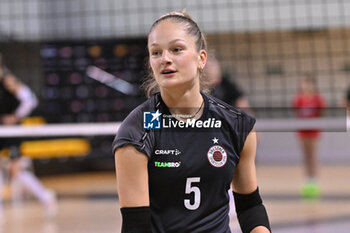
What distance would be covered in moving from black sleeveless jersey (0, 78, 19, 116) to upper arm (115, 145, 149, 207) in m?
5.82

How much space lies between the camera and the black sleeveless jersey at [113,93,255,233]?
1.74m

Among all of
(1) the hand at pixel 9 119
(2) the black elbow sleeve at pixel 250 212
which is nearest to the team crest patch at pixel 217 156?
(2) the black elbow sleeve at pixel 250 212

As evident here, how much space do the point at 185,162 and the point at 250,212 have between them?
0.32 meters

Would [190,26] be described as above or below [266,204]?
above

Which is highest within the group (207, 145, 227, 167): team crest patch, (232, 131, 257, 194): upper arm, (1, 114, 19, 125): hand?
(207, 145, 227, 167): team crest patch

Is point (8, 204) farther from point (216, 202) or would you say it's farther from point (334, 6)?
point (216, 202)

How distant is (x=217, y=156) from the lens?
5.85 ft

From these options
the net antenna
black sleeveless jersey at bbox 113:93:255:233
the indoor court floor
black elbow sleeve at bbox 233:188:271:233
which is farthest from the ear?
the net antenna

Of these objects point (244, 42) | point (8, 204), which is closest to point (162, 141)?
point (8, 204)

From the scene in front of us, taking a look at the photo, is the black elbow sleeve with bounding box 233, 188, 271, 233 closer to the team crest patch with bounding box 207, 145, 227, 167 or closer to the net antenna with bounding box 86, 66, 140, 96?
the team crest patch with bounding box 207, 145, 227, 167

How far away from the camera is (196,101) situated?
1.85m

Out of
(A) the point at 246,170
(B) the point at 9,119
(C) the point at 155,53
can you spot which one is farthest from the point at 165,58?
(B) the point at 9,119

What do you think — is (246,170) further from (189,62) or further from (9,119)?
(9,119)

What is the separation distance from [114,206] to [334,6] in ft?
14.2
